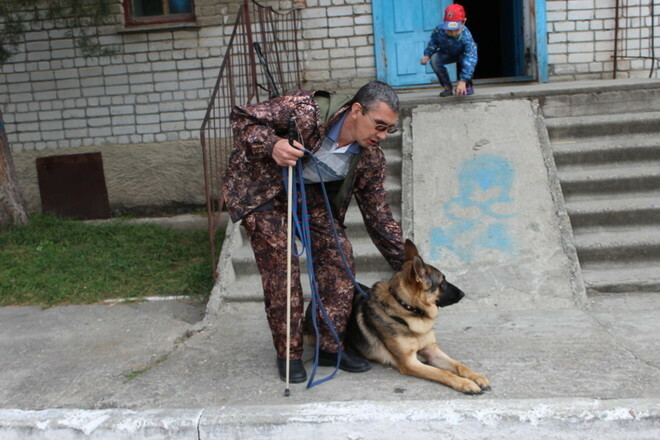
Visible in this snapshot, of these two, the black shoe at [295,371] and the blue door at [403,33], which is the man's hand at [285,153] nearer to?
the black shoe at [295,371]

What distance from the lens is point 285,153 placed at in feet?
9.16

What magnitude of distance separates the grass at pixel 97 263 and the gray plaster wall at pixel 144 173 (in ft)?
2.89

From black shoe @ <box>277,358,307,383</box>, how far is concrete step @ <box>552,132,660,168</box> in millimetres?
3380

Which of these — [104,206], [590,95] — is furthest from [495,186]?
[104,206]

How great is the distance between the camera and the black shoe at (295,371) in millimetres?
3224

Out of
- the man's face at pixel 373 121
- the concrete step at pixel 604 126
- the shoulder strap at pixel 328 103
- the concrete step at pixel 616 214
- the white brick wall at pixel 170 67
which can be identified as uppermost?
the white brick wall at pixel 170 67

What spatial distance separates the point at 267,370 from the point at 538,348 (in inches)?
63.1

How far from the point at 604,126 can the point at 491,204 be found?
1661 millimetres

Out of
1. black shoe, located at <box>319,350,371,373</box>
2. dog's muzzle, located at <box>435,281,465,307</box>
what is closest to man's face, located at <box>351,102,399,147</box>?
dog's muzzle, located at <box>435,281,465,307</box>

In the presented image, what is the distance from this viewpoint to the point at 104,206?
25.6 feet

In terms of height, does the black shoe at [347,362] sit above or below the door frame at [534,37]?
below

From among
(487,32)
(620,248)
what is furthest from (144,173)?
(487,32)

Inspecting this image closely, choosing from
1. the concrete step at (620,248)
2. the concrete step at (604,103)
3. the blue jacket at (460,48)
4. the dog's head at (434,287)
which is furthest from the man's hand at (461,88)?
the dog's head at (434,287)

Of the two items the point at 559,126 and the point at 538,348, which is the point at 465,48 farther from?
the point at 538,348
